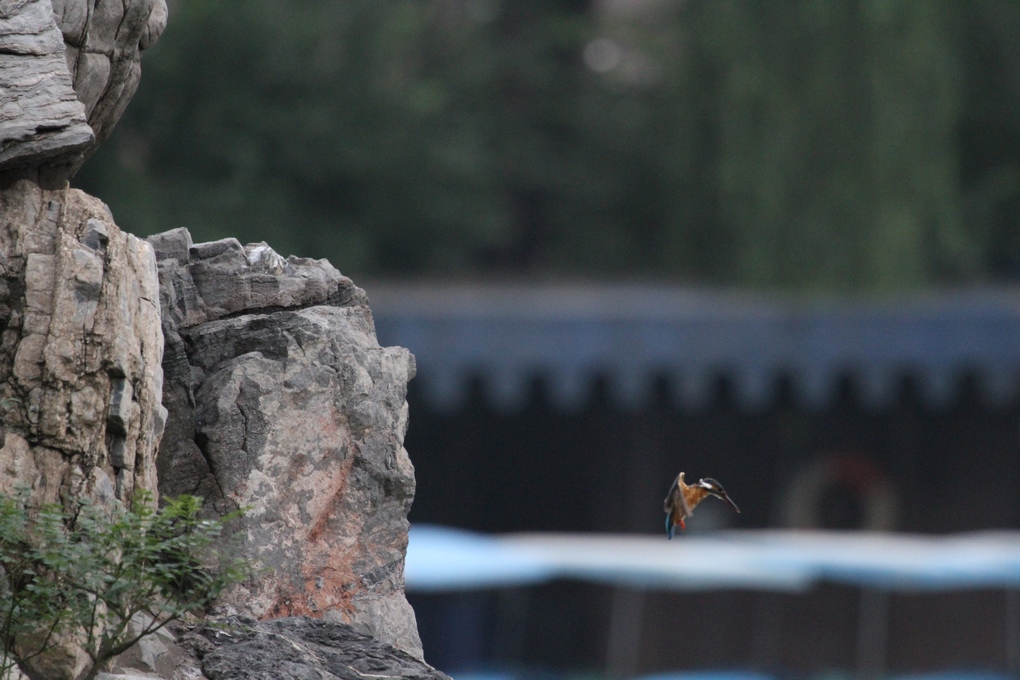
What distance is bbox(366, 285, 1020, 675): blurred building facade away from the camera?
44.4 ft

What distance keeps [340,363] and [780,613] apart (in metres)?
9.53

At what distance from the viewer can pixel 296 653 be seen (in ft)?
14.9

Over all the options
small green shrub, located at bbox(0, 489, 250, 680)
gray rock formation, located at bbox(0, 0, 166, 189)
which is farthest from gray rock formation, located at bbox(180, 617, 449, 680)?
gray rock formation, located at bbox(0, 0, 166, 189)

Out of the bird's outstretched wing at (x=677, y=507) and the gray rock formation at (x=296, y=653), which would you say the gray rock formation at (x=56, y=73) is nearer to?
the gray rock formation at (x=296, y=653)

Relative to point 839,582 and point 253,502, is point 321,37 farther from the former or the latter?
point 253,502

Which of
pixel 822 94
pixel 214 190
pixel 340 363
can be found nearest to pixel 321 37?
pixel 214 190

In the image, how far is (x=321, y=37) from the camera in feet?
56.7

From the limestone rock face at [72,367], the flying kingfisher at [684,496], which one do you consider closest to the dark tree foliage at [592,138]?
the flying kingfisher at [684,496]

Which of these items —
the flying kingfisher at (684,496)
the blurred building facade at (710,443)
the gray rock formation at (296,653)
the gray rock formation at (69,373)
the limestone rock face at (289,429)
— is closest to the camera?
the gray rock formation at (69,373)

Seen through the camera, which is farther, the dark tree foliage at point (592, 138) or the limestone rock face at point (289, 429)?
the dark tree foliage at point (592, 138)

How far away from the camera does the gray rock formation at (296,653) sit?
4.45m

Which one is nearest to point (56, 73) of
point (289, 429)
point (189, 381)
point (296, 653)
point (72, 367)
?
point (72, 367)

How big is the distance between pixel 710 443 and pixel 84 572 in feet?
40.6

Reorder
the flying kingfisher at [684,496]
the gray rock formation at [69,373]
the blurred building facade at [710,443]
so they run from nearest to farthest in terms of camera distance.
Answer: the gray rock formation at [69,373]
the flying kingfisher at [684,496]
the blurred building facade at [710,443]
